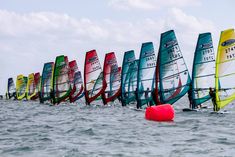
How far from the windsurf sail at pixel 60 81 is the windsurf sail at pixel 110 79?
18.9ft

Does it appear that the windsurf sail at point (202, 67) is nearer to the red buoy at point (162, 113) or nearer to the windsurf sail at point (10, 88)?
the red buoy at point (162, 113)

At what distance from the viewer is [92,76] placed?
54656mm

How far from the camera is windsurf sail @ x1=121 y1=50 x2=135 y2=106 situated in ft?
167

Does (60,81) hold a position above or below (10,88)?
below

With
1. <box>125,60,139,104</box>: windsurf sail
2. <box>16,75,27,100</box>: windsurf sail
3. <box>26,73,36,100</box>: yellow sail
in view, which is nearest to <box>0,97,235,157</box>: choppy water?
<box>125,60,139,104</box>: windsurf sail

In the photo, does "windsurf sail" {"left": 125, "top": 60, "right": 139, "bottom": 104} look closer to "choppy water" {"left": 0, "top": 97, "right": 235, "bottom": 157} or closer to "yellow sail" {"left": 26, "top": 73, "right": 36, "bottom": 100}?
"choppy water" {"left": 0, "top": 97, "right": 235, "bottom": 157}

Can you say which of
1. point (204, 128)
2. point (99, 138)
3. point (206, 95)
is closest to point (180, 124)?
point (204, 128)

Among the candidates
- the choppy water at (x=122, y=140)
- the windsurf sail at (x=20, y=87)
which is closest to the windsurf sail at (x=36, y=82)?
the windsurf sail at (x=20, y=87)

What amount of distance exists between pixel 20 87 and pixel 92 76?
42808 mm

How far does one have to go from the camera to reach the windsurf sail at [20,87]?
92750 millimetres

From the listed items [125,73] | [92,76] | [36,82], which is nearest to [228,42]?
[125,73]

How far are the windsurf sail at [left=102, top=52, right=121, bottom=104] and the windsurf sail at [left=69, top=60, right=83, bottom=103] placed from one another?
5.80m

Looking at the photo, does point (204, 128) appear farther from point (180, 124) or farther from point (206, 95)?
point (206, 95)

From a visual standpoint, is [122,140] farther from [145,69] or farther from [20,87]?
[20,87]
